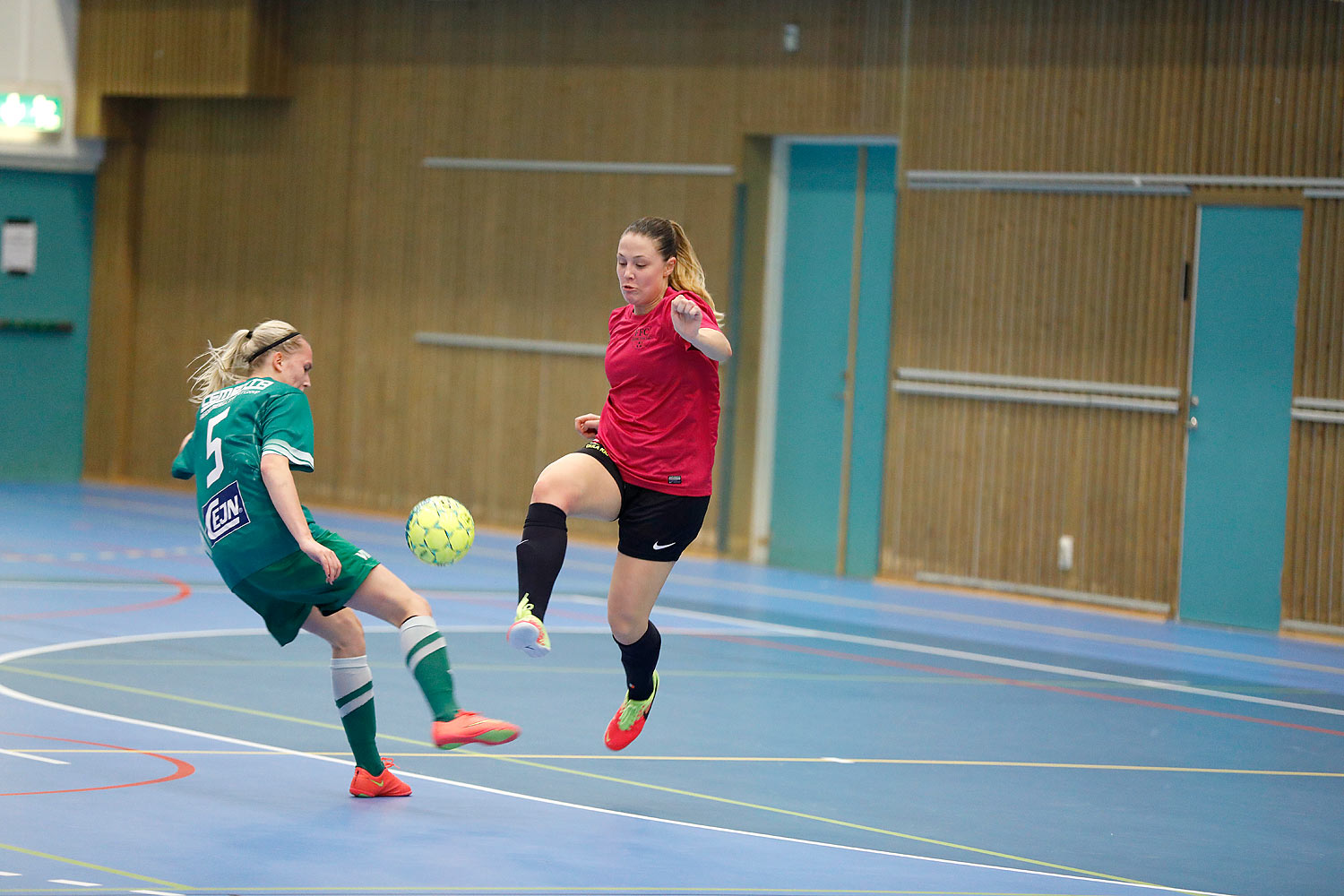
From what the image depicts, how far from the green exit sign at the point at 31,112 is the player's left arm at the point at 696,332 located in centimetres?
1255

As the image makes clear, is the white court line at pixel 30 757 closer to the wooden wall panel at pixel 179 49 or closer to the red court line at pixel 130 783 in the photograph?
the red court line at pixel 130 783

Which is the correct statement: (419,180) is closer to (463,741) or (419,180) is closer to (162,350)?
(162,350)

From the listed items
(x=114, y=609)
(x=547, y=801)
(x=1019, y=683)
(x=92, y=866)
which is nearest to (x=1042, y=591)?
(x=1019, y=683)

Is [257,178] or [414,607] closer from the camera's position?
[414,607]

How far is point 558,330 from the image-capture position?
14984 millimetres

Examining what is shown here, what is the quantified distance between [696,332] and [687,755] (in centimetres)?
239

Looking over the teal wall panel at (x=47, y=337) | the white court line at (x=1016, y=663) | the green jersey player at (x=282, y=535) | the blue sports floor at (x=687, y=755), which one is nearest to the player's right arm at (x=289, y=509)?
the green jersey player at (x=282, y=535)

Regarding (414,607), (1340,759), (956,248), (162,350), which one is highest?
(956,248)

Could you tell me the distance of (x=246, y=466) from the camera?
5.60 meters

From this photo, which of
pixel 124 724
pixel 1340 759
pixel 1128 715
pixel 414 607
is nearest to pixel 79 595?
pixel 124 724

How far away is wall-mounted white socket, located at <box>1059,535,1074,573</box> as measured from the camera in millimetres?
12695

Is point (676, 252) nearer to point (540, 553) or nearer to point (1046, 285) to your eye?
point (540, 553)

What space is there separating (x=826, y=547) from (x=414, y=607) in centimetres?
850

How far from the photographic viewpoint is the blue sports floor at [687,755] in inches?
212
